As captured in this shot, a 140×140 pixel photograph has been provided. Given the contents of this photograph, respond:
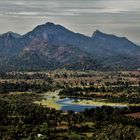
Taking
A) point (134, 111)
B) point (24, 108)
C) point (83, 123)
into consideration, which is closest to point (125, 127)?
point (83, 123)

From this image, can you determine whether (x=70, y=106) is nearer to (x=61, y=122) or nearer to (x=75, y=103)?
(x=75, y=103)

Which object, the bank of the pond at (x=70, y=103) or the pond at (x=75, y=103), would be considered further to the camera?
the bank of the pond at (x=70, y=103)

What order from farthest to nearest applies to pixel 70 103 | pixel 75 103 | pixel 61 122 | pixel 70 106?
pixel 70 103 < pixel 75 103 < pixel 70 106 < pixel 61 122

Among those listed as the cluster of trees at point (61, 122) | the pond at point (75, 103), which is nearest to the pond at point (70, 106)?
the pond at point (75, 103)

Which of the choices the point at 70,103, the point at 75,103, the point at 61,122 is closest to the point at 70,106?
the point at 75,103

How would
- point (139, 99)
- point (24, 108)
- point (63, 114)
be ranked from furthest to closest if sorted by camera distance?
point (139, 99), point (24, 108), point (63, 114)

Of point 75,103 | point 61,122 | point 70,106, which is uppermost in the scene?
point 75,103

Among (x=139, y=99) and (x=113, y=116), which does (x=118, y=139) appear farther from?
(x=139, y=99)

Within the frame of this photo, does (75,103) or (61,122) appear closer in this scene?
(61,122)

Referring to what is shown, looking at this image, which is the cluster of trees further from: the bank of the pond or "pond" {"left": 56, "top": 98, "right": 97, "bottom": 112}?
the bank of the pond

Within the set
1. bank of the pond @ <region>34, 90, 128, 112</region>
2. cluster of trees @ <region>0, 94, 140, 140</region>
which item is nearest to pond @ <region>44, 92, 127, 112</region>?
bank of the pond @ <region>34, 90, 128, 112</region>

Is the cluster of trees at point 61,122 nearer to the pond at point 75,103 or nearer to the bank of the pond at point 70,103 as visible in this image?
the bank of the pond at point 70,103
